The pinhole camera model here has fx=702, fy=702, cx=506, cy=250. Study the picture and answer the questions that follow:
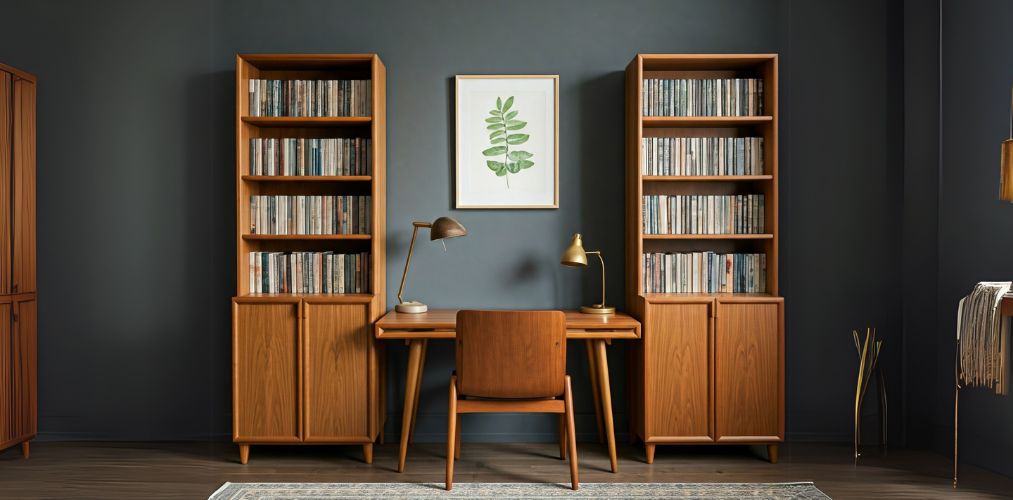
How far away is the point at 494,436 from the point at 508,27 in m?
2.22

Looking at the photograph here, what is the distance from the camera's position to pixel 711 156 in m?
3.64

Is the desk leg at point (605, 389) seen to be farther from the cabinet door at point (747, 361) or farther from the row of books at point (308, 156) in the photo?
the row of books at point (308, 156)

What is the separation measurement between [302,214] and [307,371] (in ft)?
2.67

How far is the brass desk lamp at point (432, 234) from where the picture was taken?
3494 millimetres

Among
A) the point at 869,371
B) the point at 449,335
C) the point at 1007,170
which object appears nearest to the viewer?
the point at 1007,170

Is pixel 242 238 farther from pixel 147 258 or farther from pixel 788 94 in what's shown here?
pixel 788 94

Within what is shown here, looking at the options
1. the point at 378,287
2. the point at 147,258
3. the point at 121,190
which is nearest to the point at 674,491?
the point at 378,287

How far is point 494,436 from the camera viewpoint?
12.5 ft

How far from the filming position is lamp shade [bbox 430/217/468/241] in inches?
137

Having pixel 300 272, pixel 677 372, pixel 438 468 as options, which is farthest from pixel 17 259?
pixel 677 372

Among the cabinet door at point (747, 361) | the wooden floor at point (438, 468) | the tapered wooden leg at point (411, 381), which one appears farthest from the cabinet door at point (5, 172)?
the cabinet door at point (747, 361)

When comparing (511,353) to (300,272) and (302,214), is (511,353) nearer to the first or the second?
(300,272)

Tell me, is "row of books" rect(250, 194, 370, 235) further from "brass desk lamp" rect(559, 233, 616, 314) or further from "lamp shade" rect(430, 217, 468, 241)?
"brass desk lamp" rect(559, 233, 616, 314)

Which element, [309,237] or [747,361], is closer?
[747,361]
